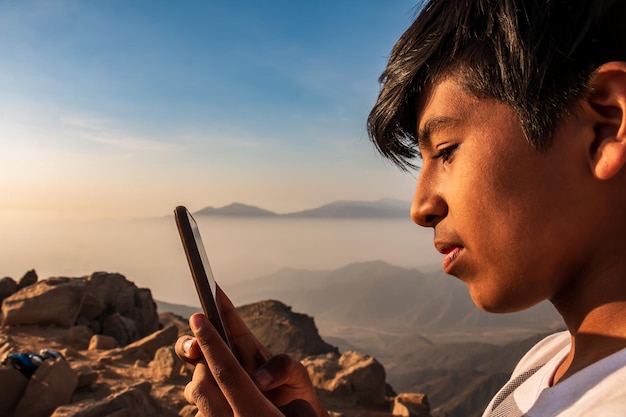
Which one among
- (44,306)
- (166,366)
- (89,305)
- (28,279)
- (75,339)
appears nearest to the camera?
(166,366)

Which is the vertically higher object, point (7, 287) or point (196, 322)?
point (196, 322)

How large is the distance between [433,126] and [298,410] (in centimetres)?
82

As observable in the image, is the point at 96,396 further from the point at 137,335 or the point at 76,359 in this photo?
the point at 137,335

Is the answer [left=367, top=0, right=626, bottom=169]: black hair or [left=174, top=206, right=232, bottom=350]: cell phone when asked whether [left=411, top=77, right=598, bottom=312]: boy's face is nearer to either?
[left=367, top=0, right=626, bottom=169]: black hair

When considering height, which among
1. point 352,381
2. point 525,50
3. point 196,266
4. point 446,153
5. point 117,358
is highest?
point 525,50

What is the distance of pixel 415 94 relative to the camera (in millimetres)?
1339

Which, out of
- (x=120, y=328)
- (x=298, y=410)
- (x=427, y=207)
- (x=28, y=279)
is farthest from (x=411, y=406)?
(x=28, y=279)

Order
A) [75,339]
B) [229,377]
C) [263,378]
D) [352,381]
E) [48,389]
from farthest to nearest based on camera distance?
[75,339] < [352,381] < [48,389] < [263,378] < [229,377]

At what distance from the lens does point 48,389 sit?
5.22 m

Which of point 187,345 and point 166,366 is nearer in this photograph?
point 187,345

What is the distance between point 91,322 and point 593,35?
12662 millimetres

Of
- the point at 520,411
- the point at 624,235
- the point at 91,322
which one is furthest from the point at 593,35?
the point at 91,322

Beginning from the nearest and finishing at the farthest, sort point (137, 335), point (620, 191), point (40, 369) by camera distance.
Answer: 1. point (620, 191)
2. point (40, 369)
3. point (137, 335)

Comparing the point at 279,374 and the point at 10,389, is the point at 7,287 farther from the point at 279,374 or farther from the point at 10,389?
the point at 279,374
